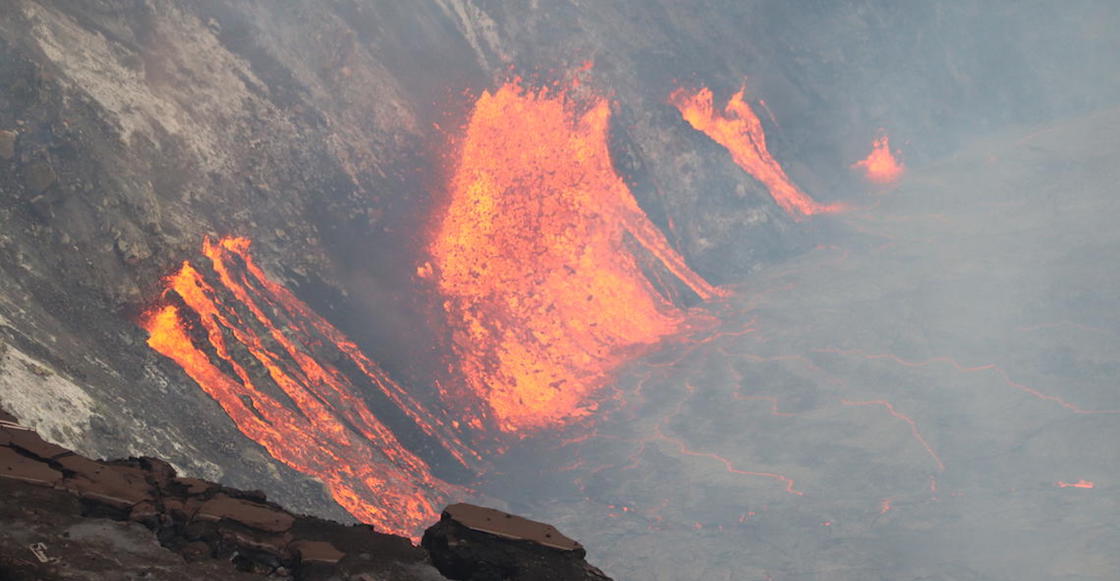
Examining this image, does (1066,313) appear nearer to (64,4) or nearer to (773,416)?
(773,416)

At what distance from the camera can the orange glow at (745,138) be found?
4184 cm

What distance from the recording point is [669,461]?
2659 centimetres

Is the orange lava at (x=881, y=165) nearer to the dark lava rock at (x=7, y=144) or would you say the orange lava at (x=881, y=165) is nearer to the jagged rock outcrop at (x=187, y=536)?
the dark lava rock at (x=7, y=144)

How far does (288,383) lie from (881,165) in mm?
40557

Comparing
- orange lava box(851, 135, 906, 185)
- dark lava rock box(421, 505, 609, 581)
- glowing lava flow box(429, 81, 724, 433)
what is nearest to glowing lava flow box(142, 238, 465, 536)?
glowing lava flow box(429, 81, 724, 433)

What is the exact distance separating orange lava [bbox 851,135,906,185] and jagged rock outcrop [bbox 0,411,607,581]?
154 ft

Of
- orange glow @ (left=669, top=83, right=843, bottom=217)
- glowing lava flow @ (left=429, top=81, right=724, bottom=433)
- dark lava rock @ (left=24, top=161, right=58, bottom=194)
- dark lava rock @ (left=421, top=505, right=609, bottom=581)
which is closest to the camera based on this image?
dark lava rock @ (left=421, top=505, right=609, bottom=581)

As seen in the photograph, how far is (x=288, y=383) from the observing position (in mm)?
20781

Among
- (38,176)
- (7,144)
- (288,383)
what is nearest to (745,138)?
(288,383)

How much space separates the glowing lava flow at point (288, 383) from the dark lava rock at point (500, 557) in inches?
521

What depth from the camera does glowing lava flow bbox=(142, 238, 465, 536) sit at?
746 inches

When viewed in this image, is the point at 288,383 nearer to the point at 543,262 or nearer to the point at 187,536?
the point at 543,262

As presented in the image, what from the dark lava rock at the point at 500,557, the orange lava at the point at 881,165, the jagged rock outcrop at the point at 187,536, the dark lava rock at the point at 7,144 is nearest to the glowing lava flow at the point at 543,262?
the dark lava rock at the point at 7,144

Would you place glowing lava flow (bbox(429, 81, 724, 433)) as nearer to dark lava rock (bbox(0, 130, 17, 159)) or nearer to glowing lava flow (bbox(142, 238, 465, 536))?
glowing lava flow (bbox(142, 238, 465, 536))
